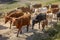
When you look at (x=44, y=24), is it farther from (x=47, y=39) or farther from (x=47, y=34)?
(x=47, y=39)

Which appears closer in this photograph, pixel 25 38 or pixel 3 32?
pixel 25 38

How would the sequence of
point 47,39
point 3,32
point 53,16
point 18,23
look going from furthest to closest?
point 53,16 → point 3,32 → point 18,23 → point 47,39

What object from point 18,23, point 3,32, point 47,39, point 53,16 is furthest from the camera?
point 53,16

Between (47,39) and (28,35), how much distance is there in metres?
1.39

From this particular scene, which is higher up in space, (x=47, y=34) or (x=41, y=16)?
(x=41, y=16)

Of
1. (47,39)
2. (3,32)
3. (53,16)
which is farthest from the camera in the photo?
(53,16)

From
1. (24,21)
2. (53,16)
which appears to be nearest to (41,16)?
(24,21)

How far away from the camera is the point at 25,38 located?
1011 cm

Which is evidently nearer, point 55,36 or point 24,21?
point 55,36

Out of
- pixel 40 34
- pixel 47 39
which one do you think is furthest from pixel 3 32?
pixel 47 39

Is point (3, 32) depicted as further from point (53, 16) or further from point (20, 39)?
point (53, 16)

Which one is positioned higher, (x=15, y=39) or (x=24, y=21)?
(x=24, y=21)

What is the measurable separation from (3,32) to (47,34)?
94.8 inches

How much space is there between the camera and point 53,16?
14781 mm
